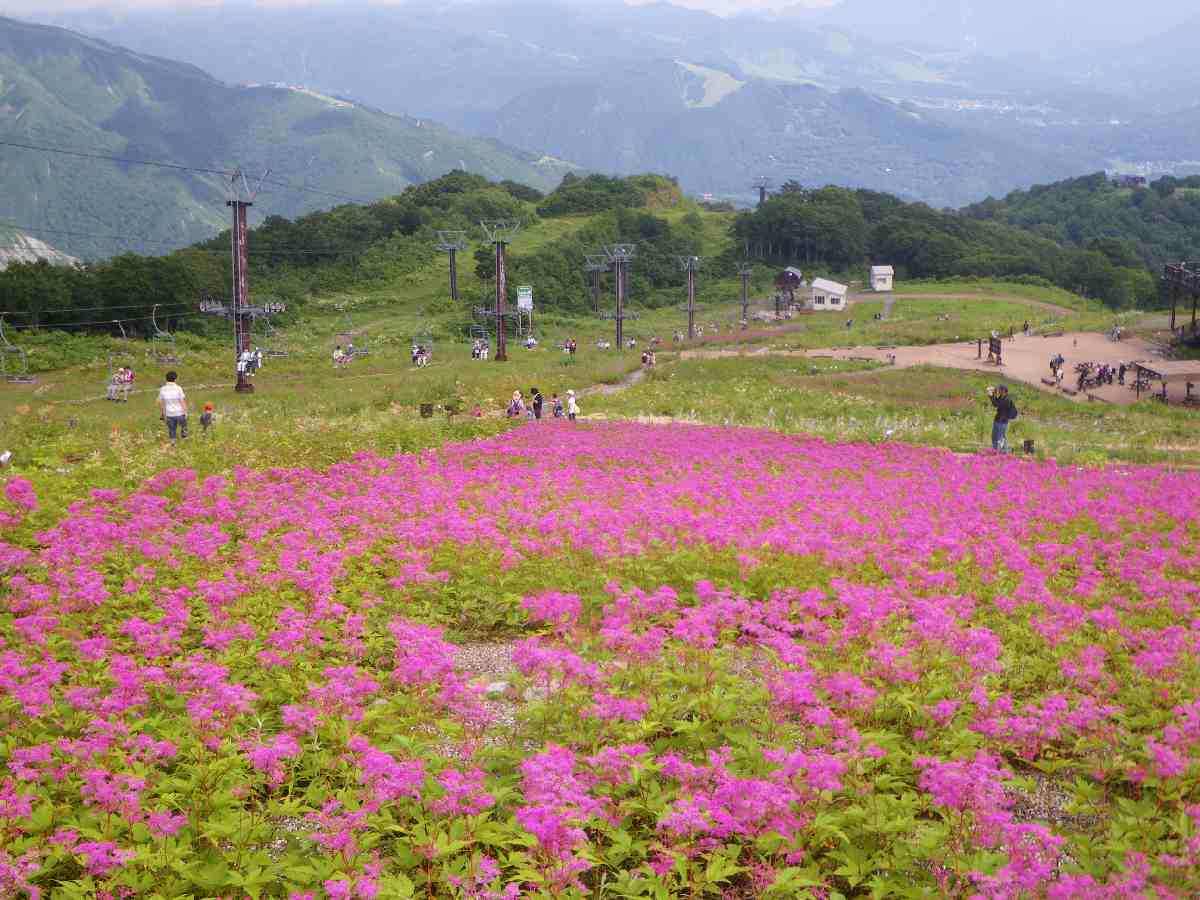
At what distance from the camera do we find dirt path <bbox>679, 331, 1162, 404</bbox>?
55.2 m

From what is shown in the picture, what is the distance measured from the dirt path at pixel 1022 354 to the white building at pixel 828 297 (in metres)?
34.7

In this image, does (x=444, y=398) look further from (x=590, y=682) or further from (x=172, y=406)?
(x=590, y=682)

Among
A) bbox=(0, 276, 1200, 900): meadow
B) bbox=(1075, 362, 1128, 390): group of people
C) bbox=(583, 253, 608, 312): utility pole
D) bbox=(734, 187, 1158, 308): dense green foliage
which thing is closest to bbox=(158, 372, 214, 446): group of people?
bbox=(0, 276, 1200, 900): meadow

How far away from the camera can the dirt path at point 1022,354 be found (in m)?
55.2

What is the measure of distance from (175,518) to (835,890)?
Answer: 1187 cm

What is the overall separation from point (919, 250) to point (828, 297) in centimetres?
3177

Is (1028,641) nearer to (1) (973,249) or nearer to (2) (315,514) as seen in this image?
(2) (315,514)

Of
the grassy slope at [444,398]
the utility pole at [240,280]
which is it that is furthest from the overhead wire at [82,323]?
the utility pole at [240,280]

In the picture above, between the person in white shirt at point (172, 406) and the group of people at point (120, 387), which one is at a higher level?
the person in white shirt at point (172, 406)

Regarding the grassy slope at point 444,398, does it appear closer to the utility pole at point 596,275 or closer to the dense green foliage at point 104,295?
the dense green foliage at point 104,295

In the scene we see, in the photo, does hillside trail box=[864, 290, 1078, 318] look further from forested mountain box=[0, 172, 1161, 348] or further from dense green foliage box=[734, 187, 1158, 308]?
dense green foliage box=[734, 187, 1158, 308]

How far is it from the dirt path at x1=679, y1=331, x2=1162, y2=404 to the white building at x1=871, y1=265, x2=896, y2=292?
155 ft

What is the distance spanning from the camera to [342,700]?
9148 mm

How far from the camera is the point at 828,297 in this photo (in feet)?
357
